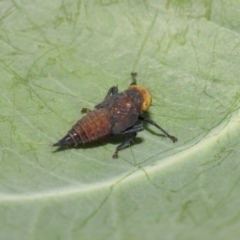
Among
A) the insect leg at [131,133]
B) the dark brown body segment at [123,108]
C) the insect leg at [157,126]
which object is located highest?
the dark brown body segment at [123,108]

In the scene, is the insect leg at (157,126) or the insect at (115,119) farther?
the insect leg at (157,126)

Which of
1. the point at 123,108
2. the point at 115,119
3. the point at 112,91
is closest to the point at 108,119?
the point at 115,119

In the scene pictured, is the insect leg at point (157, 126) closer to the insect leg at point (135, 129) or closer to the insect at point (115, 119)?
the insect at point (115, 119)

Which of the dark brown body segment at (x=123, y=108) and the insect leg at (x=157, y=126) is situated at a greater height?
the dark brown body segment at (x=123, y=108)

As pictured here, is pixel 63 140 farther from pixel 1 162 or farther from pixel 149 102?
pixel 149 102

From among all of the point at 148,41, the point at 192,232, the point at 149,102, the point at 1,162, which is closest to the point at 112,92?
the point at 149,102

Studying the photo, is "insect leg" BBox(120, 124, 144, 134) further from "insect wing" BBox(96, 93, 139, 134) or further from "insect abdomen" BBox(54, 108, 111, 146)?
"insect abdomen" BBox(54, 108, 111, 146)

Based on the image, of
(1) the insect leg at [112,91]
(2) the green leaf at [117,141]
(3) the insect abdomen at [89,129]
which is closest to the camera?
(2) the green leaf at [117,141]

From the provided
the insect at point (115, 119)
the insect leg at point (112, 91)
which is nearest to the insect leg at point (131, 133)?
the insect at point (115, 119)
